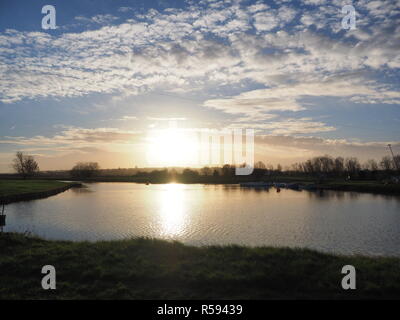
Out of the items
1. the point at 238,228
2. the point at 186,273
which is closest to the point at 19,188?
the point at 238,228

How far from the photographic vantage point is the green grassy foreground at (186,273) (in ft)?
38.8

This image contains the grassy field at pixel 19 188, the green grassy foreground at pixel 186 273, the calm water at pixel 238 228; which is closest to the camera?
the green grassy foreground at pixel 186 273

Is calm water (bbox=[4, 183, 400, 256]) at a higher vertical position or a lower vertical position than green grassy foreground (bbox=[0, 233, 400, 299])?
lower

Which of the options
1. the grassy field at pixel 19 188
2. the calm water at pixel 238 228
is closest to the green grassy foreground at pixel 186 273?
the calm water at pixel 238 228

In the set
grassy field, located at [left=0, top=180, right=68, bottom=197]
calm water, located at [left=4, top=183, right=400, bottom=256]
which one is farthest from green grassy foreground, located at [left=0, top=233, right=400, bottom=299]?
grassy field, located at [left=0, top=180, right=68, bottom=197]

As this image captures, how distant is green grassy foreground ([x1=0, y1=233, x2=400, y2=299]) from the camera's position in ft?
38.8

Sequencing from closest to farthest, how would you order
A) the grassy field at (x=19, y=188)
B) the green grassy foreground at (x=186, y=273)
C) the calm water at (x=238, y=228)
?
the green grassy foreground at (x=186, y=273) < the calm water at (x=238, y=228) < the grassy field at (x=19, y=188)

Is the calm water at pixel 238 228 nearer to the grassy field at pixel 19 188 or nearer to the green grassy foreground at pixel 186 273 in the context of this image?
the green grassy foreground at pixel 186 273

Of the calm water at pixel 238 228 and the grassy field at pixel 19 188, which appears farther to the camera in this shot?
the grassy field at pixel 19 188

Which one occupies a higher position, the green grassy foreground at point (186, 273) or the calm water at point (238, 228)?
the green grassy foreground at point (186, 273)

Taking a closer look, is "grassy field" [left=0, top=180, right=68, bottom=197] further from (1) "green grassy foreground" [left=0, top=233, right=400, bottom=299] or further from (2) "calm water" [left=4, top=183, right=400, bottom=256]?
(1) "green grassy foreground" [left=0, top=233, right=400, bottom=299]

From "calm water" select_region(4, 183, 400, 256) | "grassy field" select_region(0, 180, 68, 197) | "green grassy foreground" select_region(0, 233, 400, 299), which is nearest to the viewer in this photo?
"green grassy foreground" select_region(0, 233, 400, 299)

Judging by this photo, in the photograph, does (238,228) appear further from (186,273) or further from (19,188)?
(19,188)

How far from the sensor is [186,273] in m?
13.6
